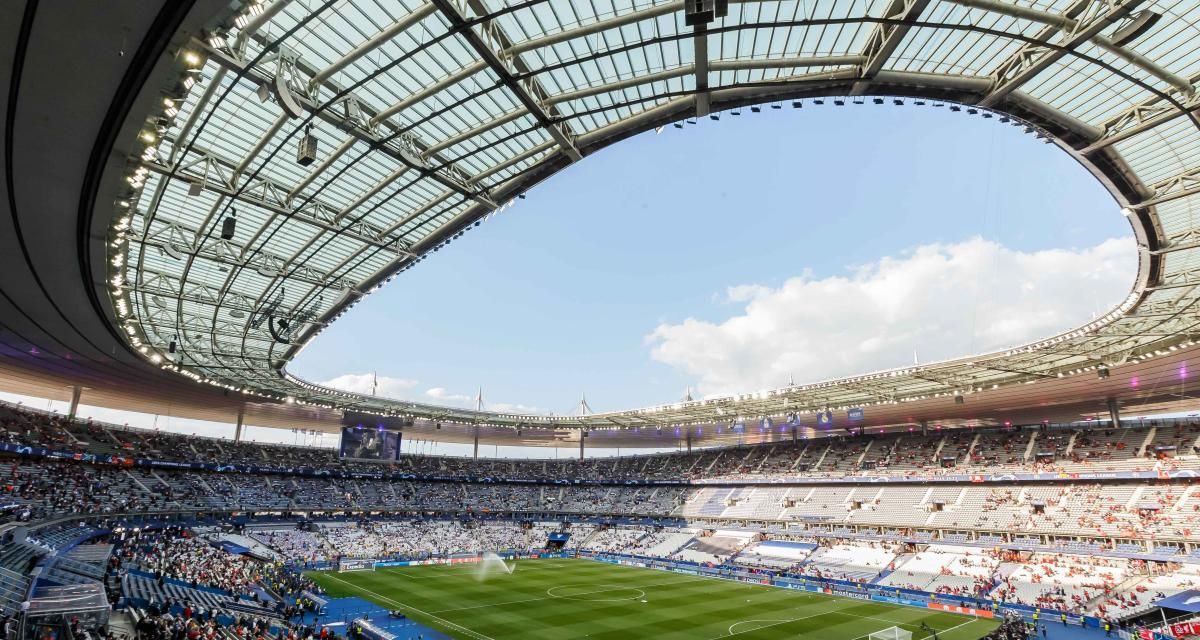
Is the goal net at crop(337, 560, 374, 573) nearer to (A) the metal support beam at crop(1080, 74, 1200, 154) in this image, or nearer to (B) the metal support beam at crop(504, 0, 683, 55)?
(B) the metal support beam at crop(504, 0, 683, 55)

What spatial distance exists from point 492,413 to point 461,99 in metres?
54.0

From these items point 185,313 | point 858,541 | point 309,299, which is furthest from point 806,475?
point 185,313

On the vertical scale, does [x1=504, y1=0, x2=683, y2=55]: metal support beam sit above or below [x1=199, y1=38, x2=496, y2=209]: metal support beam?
above

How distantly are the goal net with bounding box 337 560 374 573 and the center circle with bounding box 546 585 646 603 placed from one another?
17686mm

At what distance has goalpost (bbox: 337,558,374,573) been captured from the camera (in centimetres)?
5056

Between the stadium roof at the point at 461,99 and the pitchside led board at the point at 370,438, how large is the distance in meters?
40.8

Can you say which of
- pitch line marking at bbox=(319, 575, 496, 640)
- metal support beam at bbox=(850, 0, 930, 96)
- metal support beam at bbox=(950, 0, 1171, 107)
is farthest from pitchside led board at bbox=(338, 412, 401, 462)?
metal support beam at bbox=(950, 0, 1171, 107)

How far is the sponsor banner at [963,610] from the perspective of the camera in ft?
123

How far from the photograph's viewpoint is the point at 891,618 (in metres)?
36.4

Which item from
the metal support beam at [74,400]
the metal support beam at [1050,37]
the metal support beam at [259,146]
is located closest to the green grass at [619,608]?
the metal support beam at [259,146]

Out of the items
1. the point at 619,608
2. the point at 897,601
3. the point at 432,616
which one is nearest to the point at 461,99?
the point at 432,616

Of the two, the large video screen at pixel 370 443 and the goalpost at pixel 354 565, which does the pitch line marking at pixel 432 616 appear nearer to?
the goalpost at pixel 354 565

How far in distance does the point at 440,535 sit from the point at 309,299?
137 ft

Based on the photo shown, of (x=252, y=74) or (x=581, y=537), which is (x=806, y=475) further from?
(x=252, y=74)
